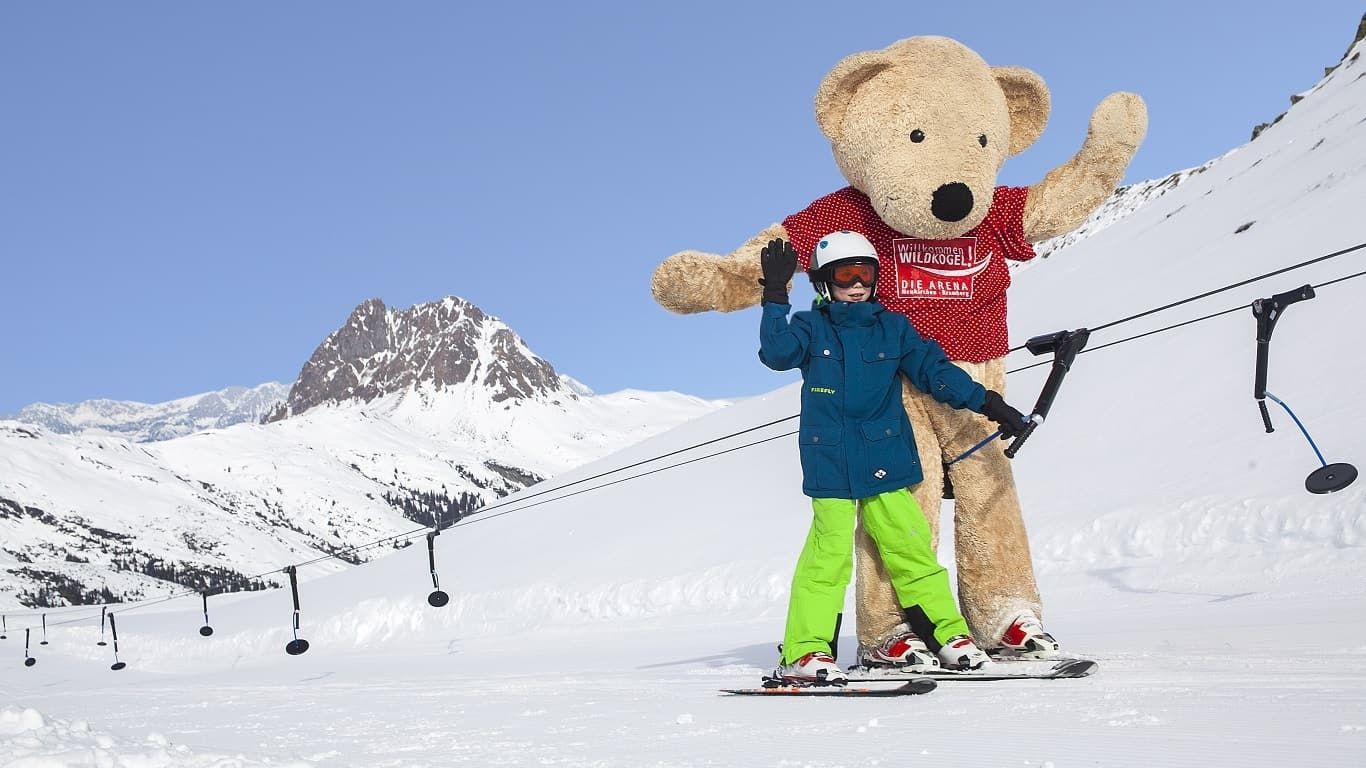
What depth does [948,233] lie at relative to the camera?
4.76 m

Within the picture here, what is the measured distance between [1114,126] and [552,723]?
12.0ft

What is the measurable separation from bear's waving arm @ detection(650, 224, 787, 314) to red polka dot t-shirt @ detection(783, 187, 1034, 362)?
0.21m

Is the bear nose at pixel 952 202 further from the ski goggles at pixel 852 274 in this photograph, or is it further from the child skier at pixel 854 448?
the child skier at pixel 854 448

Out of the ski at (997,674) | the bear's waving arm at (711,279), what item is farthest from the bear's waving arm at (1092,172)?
the ski at (997,674)

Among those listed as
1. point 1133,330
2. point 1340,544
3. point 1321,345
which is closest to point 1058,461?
point 1321,345

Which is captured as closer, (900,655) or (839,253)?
(900,655)

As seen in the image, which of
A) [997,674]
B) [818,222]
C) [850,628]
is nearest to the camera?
[997,674]

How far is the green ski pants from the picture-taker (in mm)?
4301

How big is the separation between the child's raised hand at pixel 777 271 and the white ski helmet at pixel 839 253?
0.28 m

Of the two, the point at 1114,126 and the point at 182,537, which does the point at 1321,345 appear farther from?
the point at 182,537

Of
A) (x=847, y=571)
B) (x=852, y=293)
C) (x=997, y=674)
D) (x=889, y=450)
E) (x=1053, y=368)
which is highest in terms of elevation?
(x=852, y=293)

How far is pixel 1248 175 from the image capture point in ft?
120

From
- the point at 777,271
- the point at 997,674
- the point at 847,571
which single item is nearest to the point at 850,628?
the point at 847,571

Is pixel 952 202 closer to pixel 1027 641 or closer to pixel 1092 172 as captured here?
→ pixel 1092 172
